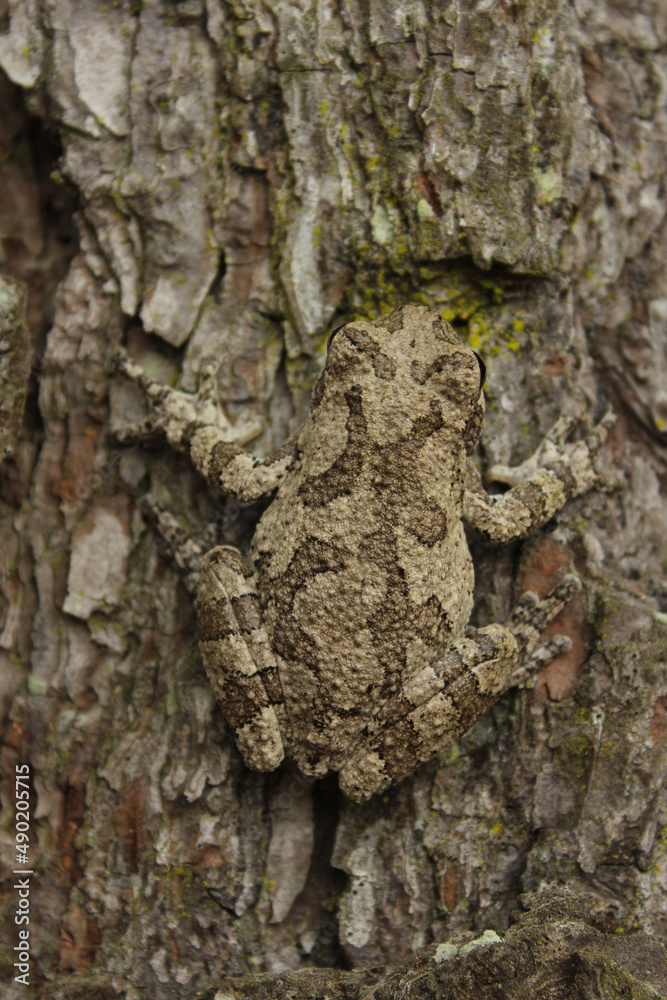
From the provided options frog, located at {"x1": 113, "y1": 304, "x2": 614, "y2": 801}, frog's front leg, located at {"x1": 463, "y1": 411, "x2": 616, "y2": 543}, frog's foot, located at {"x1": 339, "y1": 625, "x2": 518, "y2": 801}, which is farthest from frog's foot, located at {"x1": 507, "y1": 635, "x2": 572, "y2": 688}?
frog's front leg, located at {"x1": 463, "y1": 411, "x2": 616, "y2": 543}

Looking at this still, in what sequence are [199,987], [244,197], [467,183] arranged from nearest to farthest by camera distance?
[199,987], [467,183], [244,197]

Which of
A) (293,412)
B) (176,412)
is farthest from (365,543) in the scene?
(176,412)

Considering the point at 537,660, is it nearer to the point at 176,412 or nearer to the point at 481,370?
the point at 481,370

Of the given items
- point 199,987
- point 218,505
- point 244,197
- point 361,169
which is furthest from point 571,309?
point 199,987

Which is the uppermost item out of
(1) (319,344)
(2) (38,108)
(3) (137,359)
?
(2) (38,108)

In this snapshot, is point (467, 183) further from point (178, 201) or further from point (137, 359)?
point (137, 359)
